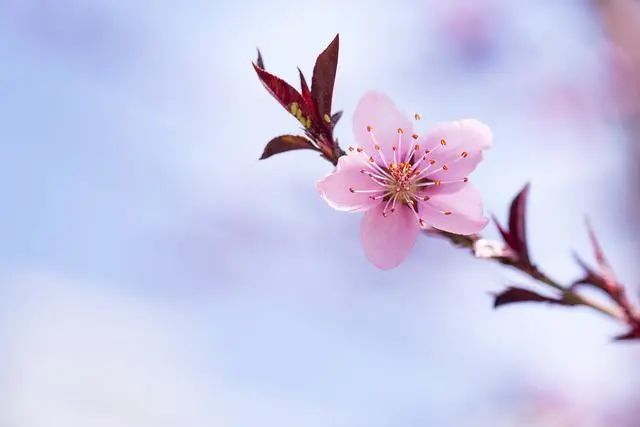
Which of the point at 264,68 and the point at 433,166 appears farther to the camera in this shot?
the point at 433,166

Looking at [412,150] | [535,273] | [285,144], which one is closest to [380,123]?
[412,150]

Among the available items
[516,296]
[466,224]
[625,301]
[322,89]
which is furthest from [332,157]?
[625,301]

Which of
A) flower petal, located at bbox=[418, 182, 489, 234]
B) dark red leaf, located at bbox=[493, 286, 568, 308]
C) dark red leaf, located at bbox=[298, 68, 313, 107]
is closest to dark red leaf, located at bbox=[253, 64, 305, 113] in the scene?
dark red leaf, located at bbox=[298, 68, 313, 107]

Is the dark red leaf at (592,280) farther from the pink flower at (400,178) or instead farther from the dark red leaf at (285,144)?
the dark red leaf at (285,144)

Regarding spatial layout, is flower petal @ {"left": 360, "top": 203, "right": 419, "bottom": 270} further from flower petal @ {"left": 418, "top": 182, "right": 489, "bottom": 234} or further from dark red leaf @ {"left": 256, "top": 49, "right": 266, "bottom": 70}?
dark red leaf @ {"left": 256, "top": 49, "right": 266, "bottom": 70}

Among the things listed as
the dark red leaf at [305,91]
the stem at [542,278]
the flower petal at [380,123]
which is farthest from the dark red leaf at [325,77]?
the stem at [542,278]

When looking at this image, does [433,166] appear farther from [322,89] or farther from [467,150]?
[322,89]
